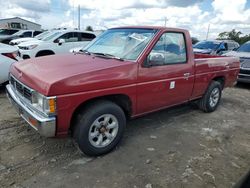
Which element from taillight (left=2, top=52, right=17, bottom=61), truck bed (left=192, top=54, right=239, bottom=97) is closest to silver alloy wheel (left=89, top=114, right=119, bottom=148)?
truck bed (left=192, top=54, right=239, bottom=97)

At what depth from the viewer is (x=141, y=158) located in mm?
3707

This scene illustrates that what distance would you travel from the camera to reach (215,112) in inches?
240

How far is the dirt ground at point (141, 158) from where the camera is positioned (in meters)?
3.16

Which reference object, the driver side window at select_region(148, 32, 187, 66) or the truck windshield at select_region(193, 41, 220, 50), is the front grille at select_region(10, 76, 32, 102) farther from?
the truck windshield at select_region(193, 41, 220, 50)

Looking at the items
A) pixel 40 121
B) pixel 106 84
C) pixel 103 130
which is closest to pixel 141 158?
pixel 103 130

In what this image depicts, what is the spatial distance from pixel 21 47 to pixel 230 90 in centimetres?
837

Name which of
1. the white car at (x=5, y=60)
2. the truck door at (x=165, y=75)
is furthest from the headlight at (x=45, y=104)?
the white car at (x=5, y=60)

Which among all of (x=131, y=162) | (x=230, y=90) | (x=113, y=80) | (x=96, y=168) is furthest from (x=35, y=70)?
(x=230, y=90)

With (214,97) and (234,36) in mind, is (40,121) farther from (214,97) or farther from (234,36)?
(234,36)

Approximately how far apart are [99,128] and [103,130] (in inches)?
3.1

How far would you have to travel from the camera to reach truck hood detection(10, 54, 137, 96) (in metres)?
3.07

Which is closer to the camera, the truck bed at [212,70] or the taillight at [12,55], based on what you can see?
the truck bed at [212,70]

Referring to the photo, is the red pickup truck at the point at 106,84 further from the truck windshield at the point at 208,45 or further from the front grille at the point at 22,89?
the truck windshield at the point at 208,45

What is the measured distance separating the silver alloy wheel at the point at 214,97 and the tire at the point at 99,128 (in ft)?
9.75
